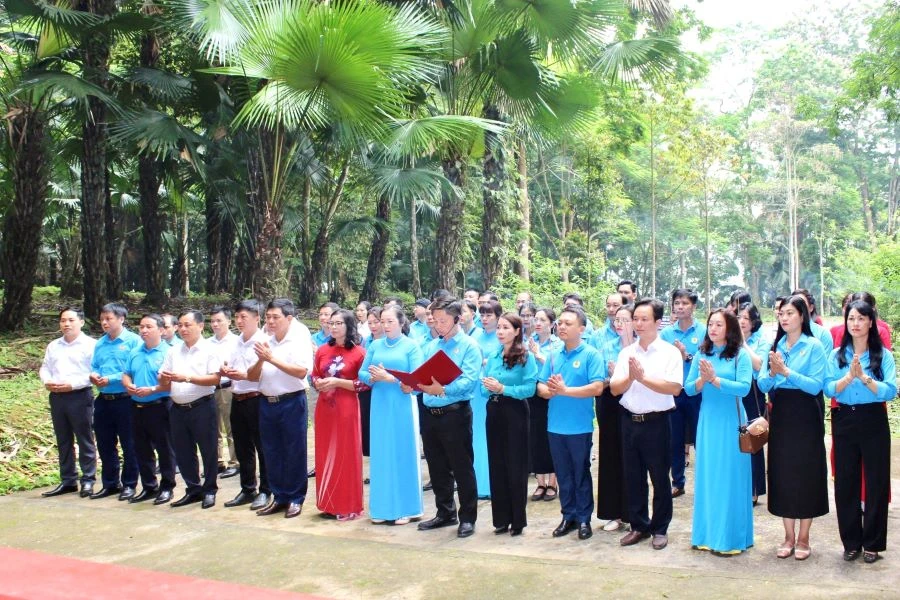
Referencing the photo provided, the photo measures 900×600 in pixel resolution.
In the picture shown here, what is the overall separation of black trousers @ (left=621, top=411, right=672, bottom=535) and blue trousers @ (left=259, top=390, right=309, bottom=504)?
2601 millimetres

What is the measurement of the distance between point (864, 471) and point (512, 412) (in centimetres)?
222

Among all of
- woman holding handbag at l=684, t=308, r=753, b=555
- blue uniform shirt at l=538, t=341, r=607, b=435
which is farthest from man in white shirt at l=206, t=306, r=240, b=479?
woman holding handbag at l=684, t=308, r=753, b=555

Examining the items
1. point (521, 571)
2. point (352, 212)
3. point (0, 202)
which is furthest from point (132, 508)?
point (352, 212)

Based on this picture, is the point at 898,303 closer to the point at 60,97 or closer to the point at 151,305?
the point at 151,305

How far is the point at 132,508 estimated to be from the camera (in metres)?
7.26

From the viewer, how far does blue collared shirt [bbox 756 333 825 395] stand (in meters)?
5.11

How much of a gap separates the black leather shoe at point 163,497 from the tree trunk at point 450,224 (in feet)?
19.7

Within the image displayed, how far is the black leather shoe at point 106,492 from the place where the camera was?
7.71m

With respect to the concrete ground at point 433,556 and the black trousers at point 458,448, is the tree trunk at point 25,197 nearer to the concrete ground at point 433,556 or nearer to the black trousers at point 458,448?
the concrete ground at point 433,556

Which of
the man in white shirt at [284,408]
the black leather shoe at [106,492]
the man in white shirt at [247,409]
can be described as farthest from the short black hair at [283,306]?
the black leather shoe at [106,492]

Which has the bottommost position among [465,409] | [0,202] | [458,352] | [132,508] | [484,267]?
[132,508]

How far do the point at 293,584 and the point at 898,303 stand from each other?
15.0m

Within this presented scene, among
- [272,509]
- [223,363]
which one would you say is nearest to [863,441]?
[272,509]

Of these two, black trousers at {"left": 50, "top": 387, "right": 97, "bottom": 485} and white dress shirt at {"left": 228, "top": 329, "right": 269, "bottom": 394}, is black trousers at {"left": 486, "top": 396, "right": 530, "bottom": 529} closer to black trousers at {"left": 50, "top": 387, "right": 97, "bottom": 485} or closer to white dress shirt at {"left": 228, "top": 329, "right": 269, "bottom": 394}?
white dress shirt at {"left": 228, "top": 329, "right": 269, "bottom": 394}
